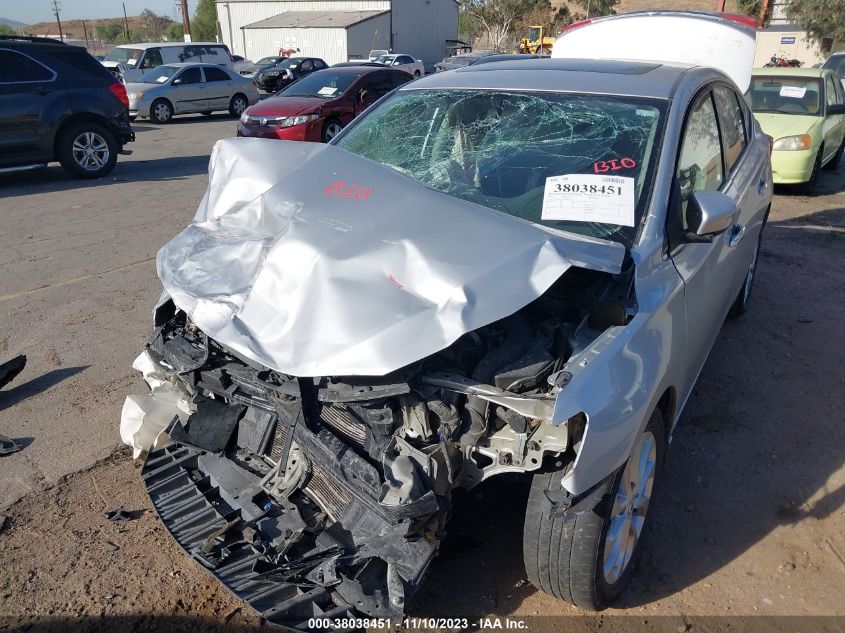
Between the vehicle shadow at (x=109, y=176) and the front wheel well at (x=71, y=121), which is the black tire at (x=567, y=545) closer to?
the vehicle shadow at (x=109, y=176)

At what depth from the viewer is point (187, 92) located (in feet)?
61.1

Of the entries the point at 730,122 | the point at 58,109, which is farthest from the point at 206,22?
the point at 730,122

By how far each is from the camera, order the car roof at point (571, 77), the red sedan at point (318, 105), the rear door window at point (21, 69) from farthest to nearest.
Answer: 1. the red sedan at point (318, 105)
2. the rear door window at point (21, 69)
3. the car roof at point (571, 77)

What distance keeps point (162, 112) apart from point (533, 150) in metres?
17.4

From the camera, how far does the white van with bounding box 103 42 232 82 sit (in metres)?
23.1

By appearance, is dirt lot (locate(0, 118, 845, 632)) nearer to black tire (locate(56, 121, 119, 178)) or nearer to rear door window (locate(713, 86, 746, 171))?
rear door window (locate(713, 86, 746, 171))

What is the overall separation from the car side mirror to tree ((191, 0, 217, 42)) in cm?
7070

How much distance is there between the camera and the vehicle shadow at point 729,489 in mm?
2799

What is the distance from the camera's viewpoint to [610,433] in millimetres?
2203

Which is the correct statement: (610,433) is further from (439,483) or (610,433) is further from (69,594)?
(69,594)

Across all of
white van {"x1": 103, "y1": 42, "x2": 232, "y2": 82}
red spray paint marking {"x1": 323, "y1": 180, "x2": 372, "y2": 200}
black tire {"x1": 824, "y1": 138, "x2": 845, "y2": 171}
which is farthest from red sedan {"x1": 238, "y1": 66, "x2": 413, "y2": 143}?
white van {"x1": 103, "y1": 42, "x2": 232, "y2": 82}

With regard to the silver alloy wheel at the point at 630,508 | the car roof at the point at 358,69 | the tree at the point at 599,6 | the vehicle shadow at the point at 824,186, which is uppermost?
the tree at the point at 599,6

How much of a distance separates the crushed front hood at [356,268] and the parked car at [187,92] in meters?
16.9

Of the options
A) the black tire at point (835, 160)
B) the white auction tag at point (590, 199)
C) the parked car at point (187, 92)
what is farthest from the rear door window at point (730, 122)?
the parked car at point (187, 92)
